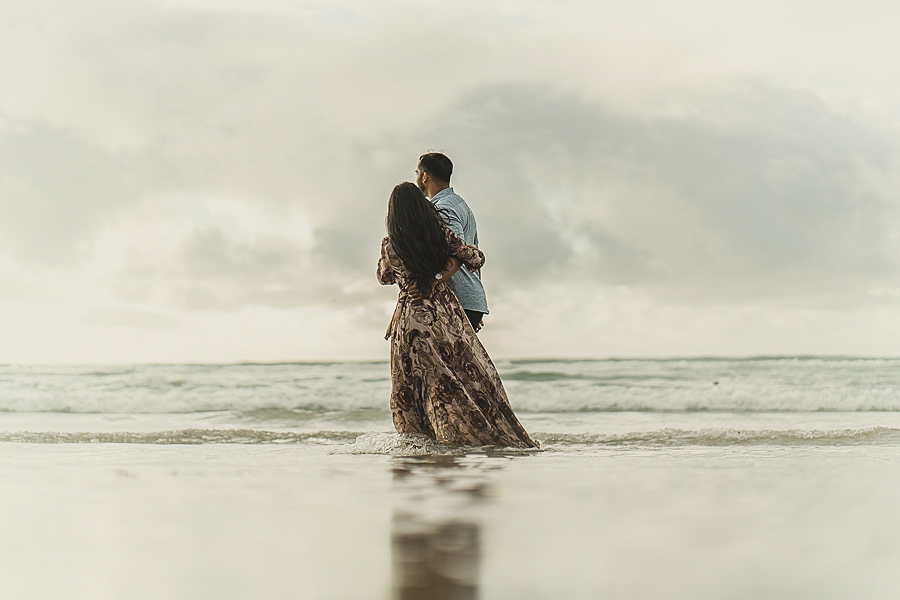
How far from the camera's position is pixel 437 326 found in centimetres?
397

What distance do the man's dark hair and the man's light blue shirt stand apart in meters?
0.08

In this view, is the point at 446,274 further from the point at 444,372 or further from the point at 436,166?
the point at 436,166

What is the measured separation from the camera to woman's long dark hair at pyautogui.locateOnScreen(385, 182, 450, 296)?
376 cm

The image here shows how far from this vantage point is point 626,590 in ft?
4.09

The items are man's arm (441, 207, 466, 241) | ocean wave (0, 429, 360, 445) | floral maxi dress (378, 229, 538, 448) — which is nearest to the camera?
floral maxi dress (378, 229, 538, 448)

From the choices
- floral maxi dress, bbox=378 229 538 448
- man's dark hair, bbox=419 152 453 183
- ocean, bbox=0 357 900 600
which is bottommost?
Result: ocean, bbox=0 357 900 600

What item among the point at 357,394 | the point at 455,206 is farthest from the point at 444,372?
the point at 357,394

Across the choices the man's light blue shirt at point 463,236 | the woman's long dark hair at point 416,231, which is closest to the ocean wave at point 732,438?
the man's light blue shirt at point 463,236

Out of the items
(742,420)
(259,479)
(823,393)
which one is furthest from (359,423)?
(823,393)

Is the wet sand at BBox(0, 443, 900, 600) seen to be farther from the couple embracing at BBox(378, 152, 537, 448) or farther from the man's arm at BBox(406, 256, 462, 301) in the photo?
the man's arm at BBox(406, 256, 462, 301)

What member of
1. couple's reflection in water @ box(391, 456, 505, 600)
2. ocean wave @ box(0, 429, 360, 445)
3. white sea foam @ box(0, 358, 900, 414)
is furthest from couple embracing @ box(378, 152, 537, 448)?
white sea foam @ box(0, 358, 900, 414)

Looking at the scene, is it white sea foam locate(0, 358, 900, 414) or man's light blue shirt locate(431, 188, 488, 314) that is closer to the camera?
man's light blue shirt locate(431, 188, 488, 314)

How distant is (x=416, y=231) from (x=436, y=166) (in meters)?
0.57

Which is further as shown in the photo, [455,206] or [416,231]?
[455,206]
